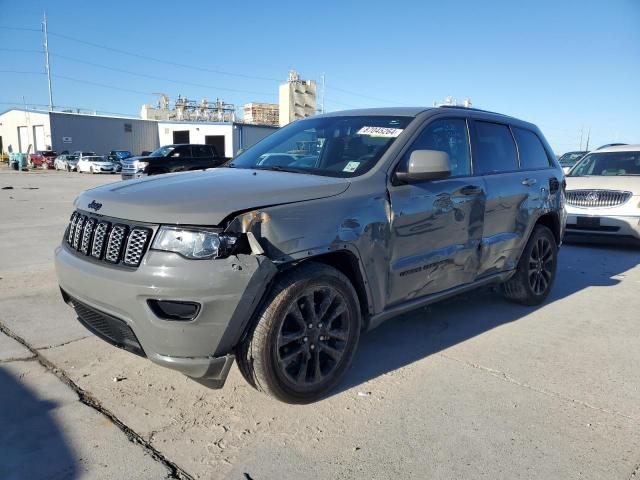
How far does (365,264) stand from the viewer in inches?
126

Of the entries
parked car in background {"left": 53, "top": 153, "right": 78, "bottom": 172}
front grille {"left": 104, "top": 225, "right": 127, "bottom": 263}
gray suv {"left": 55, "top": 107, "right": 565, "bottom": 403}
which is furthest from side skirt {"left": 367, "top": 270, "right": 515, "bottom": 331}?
parked car in background {"left": 53, "top": 153, "right": 78, "bottom": 172}

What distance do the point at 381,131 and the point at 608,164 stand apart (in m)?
7.75

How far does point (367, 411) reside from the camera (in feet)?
10.1

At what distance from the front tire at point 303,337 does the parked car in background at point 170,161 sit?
1545 cm

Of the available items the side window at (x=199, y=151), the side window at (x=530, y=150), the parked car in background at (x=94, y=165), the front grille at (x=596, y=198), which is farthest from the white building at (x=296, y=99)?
the parked car in background at (x=94, y=165)

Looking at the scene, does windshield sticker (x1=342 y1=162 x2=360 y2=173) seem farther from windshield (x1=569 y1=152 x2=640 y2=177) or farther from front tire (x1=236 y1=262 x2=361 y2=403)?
windshield (x1=569 y1=152 x2=640 y2=177)

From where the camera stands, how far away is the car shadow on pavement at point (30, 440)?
7.98 ft

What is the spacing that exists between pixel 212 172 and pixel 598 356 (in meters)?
3.29

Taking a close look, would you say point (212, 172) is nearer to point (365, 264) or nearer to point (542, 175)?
point (365, 264)

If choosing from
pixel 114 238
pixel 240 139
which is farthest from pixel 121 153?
pixel 114 238

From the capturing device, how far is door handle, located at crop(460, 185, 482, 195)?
3972 millimetres

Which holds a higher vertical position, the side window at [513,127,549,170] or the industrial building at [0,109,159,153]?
the industrial building at [0,109,159,153]

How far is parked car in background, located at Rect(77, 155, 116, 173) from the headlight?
39202 mm

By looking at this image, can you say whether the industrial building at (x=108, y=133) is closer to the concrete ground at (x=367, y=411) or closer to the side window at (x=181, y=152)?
the side window at (x=181, y=152)
